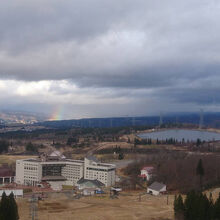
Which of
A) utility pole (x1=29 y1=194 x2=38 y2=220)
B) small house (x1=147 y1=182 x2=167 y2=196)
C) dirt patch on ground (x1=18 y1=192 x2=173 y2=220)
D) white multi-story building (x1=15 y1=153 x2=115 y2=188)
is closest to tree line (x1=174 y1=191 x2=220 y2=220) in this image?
dirt patch on ground (x1=18 y1=192 x2=173 y2=220)

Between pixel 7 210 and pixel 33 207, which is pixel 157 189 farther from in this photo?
pixel 7 210

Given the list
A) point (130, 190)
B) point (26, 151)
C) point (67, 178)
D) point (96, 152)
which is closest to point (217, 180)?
point (130, 190)

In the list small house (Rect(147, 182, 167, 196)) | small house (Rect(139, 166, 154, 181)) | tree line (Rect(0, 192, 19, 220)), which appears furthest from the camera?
small house (Rect(139, 166, 154, 181))

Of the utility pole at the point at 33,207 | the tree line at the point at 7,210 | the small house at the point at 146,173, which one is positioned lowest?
the utility pole at the point at 33,207

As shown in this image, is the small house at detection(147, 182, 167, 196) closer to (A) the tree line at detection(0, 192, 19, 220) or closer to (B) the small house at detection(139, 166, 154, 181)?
(B) the small house at detection(139, 166, 154, 181)

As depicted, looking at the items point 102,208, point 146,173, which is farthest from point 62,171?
point 102,208

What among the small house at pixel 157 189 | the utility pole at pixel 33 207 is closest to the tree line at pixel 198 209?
the utility pole at pixel 33 207

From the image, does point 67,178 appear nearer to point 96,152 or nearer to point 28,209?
point 28,209

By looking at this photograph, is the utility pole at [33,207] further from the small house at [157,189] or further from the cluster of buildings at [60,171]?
the small house at [157,189]
